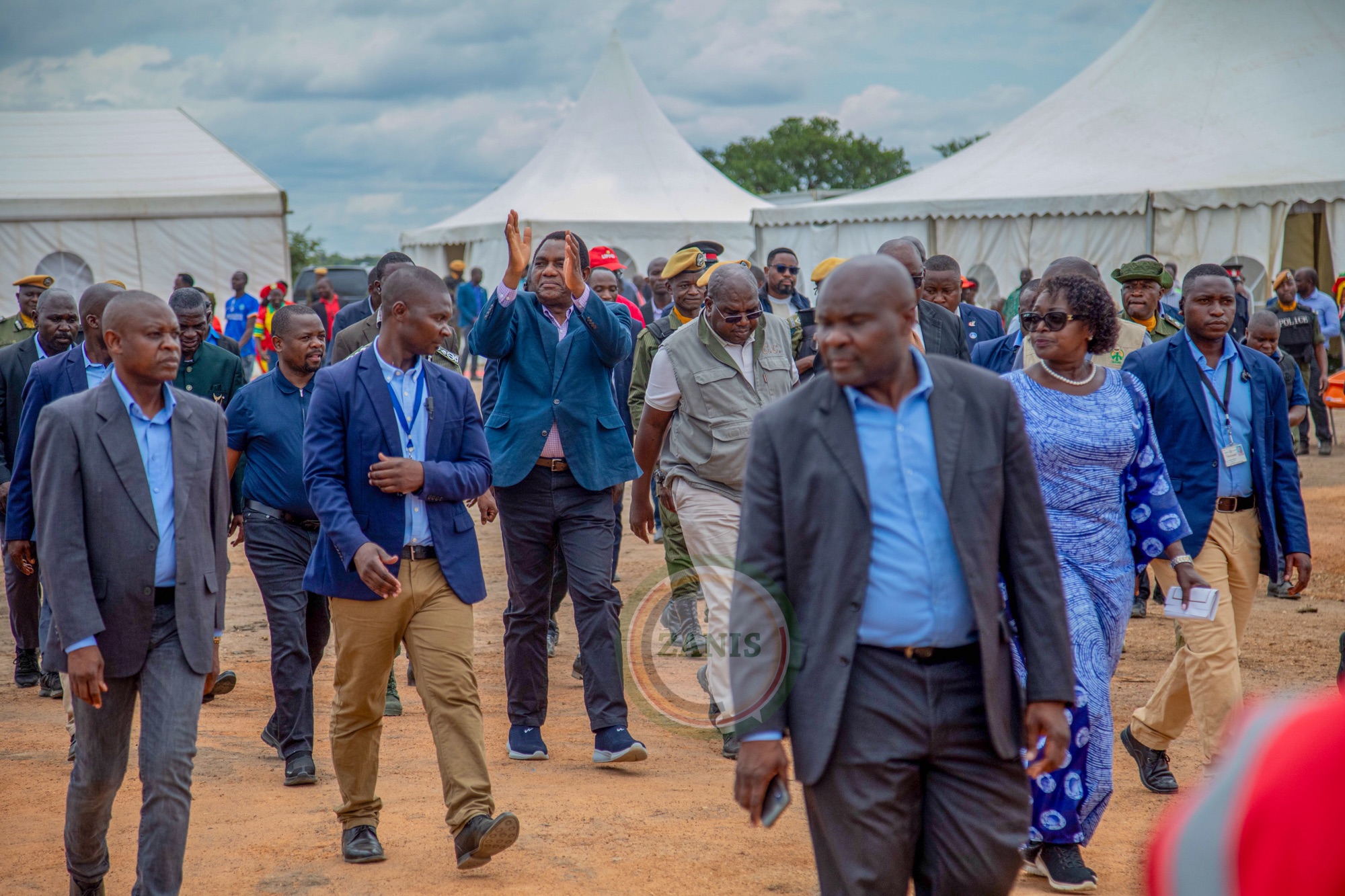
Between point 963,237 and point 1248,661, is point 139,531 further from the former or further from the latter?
point 963,237

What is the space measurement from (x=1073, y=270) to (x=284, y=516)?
12.3ft

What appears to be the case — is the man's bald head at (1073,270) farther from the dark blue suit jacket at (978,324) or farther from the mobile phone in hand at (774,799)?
the dark blue suit jacket at (978,324)

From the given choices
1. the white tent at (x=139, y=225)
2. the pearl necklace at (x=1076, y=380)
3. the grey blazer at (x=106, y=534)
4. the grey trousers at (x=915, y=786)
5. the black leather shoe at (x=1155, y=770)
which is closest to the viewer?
the grey trousers at (x=915, y=786)

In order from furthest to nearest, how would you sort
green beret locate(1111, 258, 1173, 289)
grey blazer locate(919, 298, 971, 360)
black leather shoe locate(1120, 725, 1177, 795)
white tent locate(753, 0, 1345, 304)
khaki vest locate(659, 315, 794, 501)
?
white tent locate(753, 0, 1345, 304) < green beret locate(1111, 258, 1173, 289) < grey blazer locate(919, 298, 971, 360) < khaki vest locate(659, 315, 794, 501) < black leather shoe locate(1120, 725, 1177, 795)

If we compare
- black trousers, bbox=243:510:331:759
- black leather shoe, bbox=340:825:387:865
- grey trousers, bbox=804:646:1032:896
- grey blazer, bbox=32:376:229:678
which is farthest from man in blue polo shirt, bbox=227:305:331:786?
grey trousers, bbox=804:646:1032:896

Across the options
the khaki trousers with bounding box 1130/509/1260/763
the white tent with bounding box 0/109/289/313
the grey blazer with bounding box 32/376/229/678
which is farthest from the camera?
the white tent with bounding box 0/109/289/313

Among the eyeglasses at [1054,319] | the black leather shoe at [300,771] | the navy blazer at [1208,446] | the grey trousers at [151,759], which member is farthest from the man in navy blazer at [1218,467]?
the grey trousers at [151,759]

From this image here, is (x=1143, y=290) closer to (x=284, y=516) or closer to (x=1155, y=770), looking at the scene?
(x=1155, y=770)

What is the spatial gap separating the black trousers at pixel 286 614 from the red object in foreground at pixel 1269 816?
17.3 feet

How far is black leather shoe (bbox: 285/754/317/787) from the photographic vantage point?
5.94m

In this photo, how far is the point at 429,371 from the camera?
4.89 metres

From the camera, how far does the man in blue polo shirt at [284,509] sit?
19.8 feet

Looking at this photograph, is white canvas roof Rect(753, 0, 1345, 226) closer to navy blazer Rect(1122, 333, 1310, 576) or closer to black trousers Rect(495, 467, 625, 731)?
navy blazer Rect(1122, 333, 1310, 576)

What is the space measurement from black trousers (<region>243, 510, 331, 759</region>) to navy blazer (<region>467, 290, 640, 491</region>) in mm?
1053
